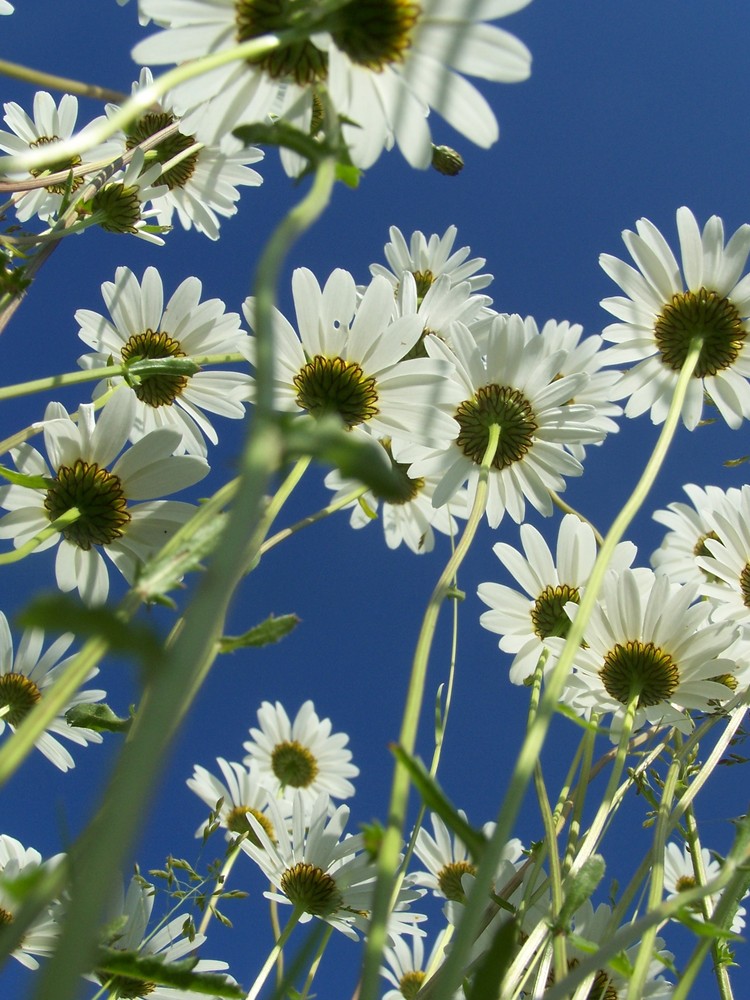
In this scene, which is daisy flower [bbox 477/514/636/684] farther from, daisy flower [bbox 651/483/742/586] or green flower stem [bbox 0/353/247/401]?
green flower stem [bbox 0/353/247/401]

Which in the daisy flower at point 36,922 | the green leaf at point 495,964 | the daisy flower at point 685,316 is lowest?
the daisy flower at point 36,922

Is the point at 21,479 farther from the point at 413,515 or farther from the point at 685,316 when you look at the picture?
the point at 685,316

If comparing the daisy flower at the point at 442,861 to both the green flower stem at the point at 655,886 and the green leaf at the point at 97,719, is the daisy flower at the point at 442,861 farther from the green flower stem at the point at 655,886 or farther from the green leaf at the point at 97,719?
the green leaf at the point at 97,719

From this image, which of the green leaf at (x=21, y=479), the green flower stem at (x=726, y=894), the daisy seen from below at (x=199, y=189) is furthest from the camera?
the daisy seen from below at (x=199, y=189)

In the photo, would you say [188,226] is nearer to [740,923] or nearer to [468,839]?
[468,839]

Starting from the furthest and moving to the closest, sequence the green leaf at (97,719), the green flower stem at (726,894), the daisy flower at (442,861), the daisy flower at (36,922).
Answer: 1. the daisy flower at (442,861)
2. the daisy flower at (36,922)
3. the green leaf at (97,719)
4. the green flower stem at (726,894)

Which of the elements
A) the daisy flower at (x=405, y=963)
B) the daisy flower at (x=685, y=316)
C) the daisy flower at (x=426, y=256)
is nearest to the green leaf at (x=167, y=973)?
the daisy flower at (x=685, y=316)

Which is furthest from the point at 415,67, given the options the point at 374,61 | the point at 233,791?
the point at 233,791
